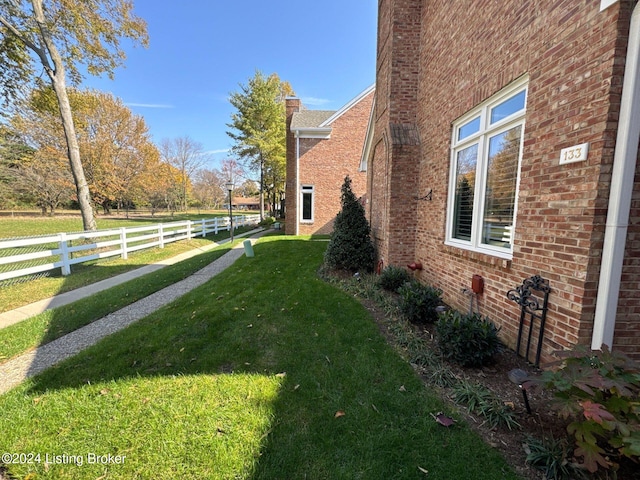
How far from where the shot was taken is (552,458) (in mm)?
1786

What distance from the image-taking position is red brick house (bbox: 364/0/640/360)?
7.02 ft

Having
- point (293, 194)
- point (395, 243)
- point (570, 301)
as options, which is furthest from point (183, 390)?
point (293, 194)

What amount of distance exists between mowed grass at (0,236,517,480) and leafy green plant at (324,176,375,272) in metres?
2.81

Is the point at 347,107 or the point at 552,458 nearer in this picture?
the point at 552,458

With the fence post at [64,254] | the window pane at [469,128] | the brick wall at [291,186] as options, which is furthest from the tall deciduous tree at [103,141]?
the window pane at [469,128]

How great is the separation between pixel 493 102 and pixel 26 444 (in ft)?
19.2

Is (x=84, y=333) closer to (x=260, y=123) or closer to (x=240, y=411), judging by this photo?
(x=240, y=411)

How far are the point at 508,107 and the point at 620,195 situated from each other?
1783 mm

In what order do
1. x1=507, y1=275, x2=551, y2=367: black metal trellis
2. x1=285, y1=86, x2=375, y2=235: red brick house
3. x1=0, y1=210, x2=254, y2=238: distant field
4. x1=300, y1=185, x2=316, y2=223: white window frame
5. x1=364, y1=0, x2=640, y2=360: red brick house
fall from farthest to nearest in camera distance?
x1=0, y1=210, x2=254, y2=238: distant field
x1=300, y1=185, x2=316, y2=223: white window frame
x1=285, y1=86, x2=375, y2=235: red brick house
x1=507, y1=275, x2=551, y2=367: black metal trellis
x1=364, y1=0, x2=640, y2=360: red brick house

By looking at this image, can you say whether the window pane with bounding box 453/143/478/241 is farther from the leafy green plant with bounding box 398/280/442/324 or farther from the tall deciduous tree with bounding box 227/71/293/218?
the tall deciduous tree with bounding box 227/71/293/218

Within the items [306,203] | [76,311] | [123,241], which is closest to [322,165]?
[306,203]

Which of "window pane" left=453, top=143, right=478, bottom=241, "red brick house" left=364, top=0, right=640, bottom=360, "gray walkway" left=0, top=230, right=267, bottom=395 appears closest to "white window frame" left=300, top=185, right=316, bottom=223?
"gray walkway" left=0, top=230, right=267, bottom=395

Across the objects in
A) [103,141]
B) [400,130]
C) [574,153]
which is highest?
[103,141]

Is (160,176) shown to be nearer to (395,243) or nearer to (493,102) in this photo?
(395,243)
